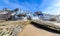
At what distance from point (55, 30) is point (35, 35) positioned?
1.87 metres

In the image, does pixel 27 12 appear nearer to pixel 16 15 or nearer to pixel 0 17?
pixel 16 15

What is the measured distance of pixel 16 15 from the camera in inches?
1141

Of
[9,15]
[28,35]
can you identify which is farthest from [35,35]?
[9,15]

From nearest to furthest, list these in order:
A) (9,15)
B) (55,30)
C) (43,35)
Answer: (43,35) < (55,30) < (9,15)

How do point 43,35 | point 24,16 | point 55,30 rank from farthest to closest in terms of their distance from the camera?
1. point 24,16
2. point 55,30
3. point 43,35

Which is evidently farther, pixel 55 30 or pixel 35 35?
pixel 55 30

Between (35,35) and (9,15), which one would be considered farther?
(9,15)

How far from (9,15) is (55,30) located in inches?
937

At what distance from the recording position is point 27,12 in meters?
28.6

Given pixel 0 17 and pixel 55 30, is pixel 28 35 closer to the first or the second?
pixel 55 30

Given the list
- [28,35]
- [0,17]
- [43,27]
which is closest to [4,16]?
[0,17]

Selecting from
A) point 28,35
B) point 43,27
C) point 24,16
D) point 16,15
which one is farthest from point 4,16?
point 28,35

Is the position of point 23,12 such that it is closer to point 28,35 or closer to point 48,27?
point 48,27

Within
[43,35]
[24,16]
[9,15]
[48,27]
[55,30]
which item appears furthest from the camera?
[9,15]
